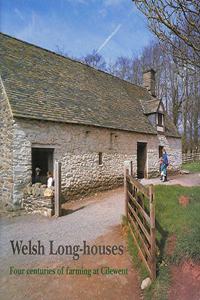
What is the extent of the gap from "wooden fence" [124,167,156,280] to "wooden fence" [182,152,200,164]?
22208 mm

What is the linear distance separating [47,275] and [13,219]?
13.9 ft

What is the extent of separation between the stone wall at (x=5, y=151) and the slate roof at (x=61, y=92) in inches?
15.8

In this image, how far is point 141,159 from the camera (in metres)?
16.3

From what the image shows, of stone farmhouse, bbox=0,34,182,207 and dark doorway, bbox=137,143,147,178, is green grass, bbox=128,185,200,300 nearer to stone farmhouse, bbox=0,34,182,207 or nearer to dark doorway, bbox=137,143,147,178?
stone farmhouse, bbox=0,34,182,207

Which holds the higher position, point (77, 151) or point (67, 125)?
point (67, 125)

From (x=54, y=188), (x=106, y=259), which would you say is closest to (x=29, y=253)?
(x=106, y=259)

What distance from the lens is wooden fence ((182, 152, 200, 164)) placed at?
28078mm

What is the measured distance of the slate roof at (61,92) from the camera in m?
10.5

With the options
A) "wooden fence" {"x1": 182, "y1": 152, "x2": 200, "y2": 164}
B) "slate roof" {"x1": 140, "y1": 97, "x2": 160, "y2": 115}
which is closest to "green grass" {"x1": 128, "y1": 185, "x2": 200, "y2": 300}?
"slate roof" {"x1": 140, "y1": 97, "x2": 160, "y2": 115}

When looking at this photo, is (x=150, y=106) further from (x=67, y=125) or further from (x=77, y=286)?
(x=77, y=286)

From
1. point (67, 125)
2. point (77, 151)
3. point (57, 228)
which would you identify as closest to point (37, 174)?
point (77, 151)

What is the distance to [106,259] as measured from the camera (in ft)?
17.9

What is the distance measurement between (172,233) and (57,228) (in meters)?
3.30

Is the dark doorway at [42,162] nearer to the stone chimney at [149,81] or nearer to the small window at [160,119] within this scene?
the small window at [160,119]
